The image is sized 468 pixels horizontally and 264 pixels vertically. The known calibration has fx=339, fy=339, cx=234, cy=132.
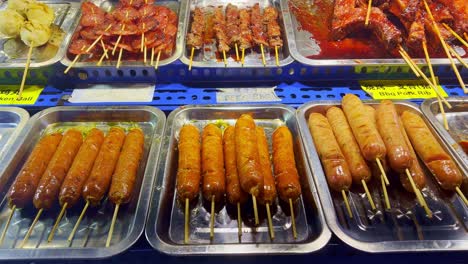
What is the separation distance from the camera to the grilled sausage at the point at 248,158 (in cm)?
254

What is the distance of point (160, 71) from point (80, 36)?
1.20 metres

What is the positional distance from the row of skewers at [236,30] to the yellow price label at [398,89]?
108cm

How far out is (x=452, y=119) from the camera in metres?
3.52

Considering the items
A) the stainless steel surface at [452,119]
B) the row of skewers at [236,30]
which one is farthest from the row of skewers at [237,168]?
the stainless steel surface at [452,119]

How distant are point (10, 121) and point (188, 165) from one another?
81.5 inches

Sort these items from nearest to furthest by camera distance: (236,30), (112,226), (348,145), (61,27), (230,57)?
(112,226), (348,145), (230,57), (236,30), (61,27)

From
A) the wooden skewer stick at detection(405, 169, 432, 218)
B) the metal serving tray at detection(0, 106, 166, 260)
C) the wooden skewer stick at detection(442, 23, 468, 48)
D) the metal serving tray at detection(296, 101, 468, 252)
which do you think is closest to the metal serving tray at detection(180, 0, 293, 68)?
the metal serving tray at detection(0, 106, 166, 260)

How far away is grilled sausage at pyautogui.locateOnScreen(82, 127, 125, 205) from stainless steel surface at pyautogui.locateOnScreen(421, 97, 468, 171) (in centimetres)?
297

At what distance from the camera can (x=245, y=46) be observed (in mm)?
3939

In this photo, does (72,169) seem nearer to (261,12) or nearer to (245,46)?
(245,46)

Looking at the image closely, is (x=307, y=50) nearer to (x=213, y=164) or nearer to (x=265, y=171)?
(x=265, y=171)

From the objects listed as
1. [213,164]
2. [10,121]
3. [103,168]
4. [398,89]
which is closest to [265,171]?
[213,164]

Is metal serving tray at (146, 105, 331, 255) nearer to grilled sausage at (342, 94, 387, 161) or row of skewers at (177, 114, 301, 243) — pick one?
row of skewers at (177, 114, 301, 243)

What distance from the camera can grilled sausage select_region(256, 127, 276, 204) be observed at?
2613 millimetres
